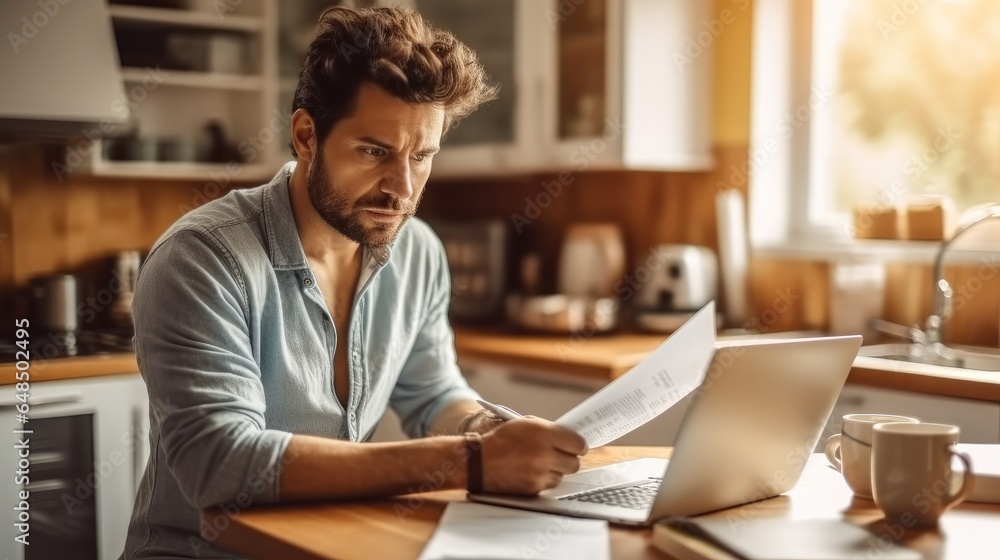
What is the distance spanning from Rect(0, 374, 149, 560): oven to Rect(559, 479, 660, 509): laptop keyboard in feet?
5.62

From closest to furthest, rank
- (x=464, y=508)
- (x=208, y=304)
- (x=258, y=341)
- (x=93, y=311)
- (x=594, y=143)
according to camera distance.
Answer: (x=464, y=508), (x=208, y=304), (x=258, y=341), (x=594, y=143), (x=93, y=311)

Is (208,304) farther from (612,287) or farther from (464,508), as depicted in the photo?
(612,287)

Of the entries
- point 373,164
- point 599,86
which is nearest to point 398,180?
point 373,164

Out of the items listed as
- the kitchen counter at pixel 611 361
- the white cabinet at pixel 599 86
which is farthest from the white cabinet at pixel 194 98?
the kitchen counter at pixel 611 361

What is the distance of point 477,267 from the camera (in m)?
3.30

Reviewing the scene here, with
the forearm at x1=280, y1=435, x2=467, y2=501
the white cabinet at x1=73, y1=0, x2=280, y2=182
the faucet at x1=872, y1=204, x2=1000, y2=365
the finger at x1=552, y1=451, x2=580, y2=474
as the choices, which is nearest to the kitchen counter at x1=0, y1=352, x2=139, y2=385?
the white cabinet at x1=73, y1=0, x2=280, y2=182

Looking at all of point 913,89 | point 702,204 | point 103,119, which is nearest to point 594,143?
point 702,204

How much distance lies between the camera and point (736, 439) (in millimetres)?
1118

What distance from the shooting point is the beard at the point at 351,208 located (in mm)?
1504

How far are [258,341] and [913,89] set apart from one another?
6.75 feet

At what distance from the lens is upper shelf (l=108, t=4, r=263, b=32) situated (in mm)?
2992

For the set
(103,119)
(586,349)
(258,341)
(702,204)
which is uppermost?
(103,119)

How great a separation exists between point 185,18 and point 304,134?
1772 mm

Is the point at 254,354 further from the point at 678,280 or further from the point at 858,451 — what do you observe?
the point at 678,280
